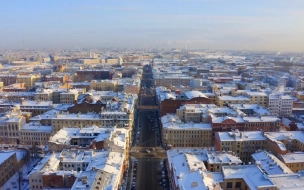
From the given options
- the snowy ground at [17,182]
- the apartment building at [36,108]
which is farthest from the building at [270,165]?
the apartment building at [36,108]

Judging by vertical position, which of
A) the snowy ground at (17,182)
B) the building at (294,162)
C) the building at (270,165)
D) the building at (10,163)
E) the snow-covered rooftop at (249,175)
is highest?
the snow-covered rooftop at (249,175)

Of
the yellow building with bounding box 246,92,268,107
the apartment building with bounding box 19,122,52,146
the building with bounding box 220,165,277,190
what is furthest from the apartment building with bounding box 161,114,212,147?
the yellow building with bounding box 246,92,268,107

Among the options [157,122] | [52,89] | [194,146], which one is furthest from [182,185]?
[52,89]

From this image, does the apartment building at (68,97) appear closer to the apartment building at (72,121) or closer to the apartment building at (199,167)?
the apartment building at (72,121)

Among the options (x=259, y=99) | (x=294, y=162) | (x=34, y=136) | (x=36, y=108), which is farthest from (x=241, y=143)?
(x=36, y=108)

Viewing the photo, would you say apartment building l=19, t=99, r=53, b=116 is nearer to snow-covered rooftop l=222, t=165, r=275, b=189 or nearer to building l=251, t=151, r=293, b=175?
building l=251, t=151, r=293, b=175

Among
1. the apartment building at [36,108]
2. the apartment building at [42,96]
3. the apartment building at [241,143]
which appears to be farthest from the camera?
the apartment building at [42,96]
